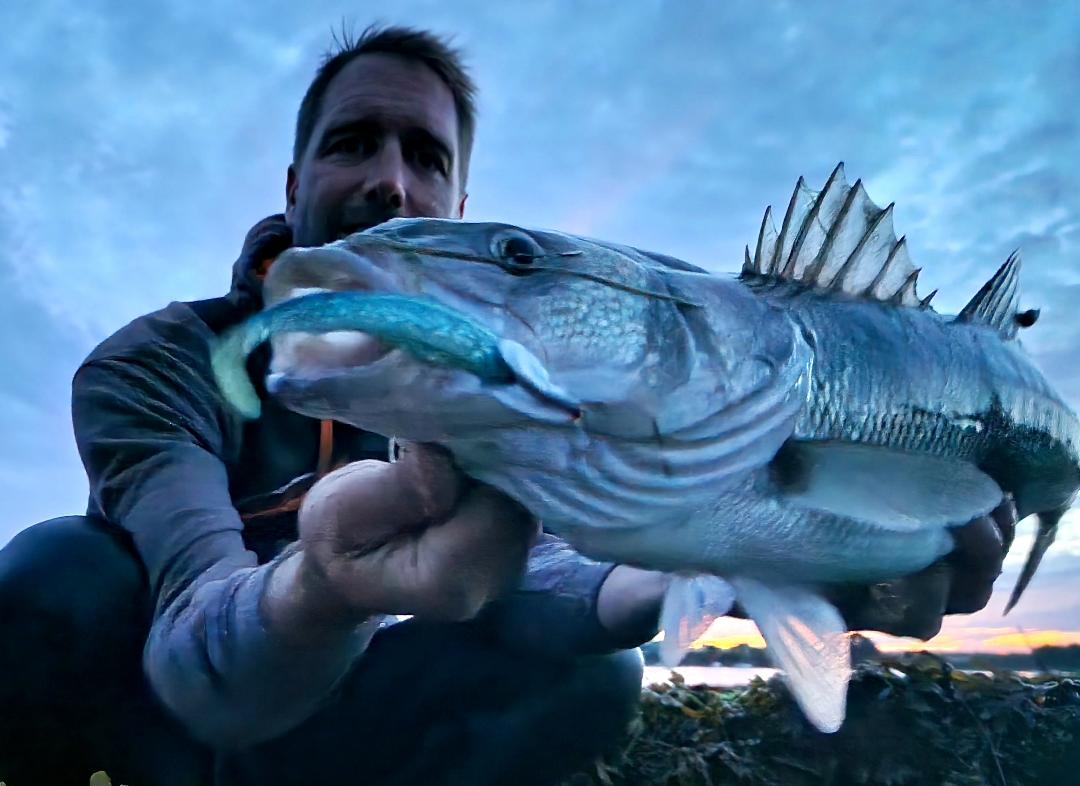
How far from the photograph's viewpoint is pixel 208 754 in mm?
1354

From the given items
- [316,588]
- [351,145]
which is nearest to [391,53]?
[351,145]

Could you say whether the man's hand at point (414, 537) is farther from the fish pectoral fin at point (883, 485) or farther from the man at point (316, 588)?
the fish pectoral fin at point (883, 485)

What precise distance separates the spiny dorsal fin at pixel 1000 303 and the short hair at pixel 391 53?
1213 mm

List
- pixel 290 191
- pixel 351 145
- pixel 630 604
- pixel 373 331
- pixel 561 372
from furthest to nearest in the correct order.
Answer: pixel 290 191, pixel 351 145, pixel 630 604, pixel 561 372, pixel 373 331

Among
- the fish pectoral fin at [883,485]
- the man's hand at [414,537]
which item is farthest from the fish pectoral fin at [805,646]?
the man's hand at [414,537]

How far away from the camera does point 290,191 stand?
2.02 m

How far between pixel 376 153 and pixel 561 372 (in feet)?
3.85

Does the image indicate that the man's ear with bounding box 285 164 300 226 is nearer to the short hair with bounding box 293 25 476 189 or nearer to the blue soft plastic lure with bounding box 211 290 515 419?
the short hair with bounding box 293 25 476 189

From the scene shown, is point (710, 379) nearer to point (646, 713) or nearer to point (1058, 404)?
point (1058, 404)

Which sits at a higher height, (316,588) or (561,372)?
(561,372)

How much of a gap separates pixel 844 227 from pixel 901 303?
13cm

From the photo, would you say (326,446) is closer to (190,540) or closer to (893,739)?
(190,540)

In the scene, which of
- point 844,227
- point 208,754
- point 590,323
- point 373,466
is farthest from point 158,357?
point 844,227

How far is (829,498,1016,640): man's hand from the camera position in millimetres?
993
